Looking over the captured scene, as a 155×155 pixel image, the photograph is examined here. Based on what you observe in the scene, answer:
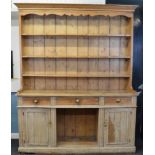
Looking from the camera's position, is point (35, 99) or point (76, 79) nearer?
point (35, 99)

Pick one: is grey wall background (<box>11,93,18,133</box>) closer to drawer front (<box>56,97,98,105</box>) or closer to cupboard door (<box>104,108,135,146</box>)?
drawer front (<box>56,97,98,105</box>)

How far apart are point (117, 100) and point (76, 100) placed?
1.91ft

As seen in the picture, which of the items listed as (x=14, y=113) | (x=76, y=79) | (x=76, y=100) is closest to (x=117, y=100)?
(x=76, y=100)

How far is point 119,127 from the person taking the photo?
3338 millimetres

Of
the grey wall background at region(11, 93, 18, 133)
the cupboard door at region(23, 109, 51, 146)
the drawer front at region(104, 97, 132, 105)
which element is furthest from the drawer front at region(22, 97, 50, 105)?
the drawer front at region(104, 97, 132, 105)

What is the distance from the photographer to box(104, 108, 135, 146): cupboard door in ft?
10.9

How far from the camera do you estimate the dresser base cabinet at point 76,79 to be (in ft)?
10.8

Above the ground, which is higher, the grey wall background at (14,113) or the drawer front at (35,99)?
the drawer front at (35,99)

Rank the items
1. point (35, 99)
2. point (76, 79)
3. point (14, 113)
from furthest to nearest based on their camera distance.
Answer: point (14, 113) → point (76, 79) → point (35, 99)

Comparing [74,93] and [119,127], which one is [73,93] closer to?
[74,93]

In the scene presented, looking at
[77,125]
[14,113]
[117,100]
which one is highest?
[117,100]

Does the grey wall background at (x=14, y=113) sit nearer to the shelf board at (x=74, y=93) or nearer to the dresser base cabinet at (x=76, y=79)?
the dresser base cabinet at (x=76, y=79)

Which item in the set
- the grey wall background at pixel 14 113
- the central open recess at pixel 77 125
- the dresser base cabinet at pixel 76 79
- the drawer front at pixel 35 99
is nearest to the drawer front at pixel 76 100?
the dresser base cabinet at pixel 76 79
